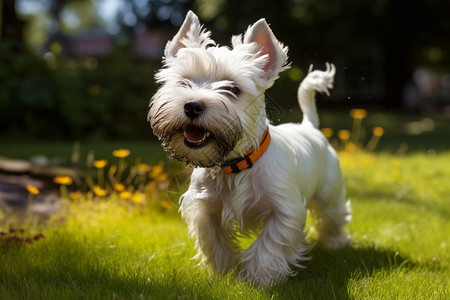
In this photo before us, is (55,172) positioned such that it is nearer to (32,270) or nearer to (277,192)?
(32,270)

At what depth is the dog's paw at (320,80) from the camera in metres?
4.19

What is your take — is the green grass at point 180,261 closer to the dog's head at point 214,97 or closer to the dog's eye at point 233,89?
the dog's head at point 214,97

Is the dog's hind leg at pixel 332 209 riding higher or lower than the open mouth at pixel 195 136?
lower

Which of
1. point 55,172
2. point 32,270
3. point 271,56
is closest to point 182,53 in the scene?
point 271,56

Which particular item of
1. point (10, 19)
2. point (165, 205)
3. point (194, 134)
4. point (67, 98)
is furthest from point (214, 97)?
point (10, 19)

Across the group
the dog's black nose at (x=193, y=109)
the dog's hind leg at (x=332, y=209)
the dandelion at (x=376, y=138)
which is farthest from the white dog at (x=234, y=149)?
the dandelion at (x=376, y=138)

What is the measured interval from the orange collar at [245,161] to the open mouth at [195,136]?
0.36m

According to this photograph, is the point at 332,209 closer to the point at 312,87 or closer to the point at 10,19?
the point at 312,87

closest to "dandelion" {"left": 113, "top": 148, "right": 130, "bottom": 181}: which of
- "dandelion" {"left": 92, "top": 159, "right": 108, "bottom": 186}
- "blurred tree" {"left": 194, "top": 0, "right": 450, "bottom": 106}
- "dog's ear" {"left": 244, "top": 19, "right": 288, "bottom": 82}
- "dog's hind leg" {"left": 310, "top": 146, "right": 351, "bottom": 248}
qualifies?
"dandelion" {"left": 92, "top": 159, "right": 108, "bottom": 186}

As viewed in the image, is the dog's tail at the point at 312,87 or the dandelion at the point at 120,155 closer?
the dog's tail at the point at 312,87

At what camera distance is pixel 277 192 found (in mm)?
3160

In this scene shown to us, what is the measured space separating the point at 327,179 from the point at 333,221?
38 centimetres

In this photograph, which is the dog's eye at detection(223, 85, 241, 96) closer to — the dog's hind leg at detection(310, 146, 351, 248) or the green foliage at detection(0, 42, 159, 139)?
the dog's hind leg at detection(310, 146, 351, 248)

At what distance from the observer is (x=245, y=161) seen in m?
3.19
